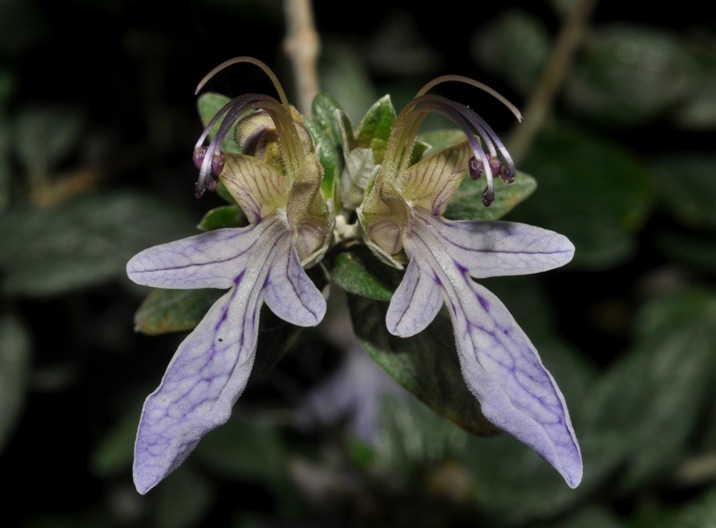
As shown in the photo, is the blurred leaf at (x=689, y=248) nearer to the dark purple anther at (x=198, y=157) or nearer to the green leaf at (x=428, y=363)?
the green leaf at (x=428, y=363)

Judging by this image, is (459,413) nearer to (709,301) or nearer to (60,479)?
(709,301)

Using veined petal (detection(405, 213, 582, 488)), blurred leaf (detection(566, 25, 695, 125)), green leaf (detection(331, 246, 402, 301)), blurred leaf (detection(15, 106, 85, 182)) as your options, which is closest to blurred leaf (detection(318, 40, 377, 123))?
blurred leaf (detection(566, 25, 695, 125))

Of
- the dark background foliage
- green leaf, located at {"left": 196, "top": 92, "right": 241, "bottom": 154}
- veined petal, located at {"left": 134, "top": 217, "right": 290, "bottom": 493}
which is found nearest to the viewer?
veined petal, located at {"left": 134, "top": 217, "right": 290, "bottom": 493}

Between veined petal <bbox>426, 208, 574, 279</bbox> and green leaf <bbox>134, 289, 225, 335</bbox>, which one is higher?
veined petal <bbox>426, 208, 574, 279</bbox>

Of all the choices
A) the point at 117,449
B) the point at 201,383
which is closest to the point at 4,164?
the point at 117,449

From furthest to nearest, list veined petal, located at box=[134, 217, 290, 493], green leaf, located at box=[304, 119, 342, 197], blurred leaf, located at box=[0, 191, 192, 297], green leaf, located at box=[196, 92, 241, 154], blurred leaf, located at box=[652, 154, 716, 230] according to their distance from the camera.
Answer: blurred leaf, located at box=[652, 154, 716, 230] < blurred leaf, located at box=[0, 191, 192, 297] < green leaf, located at box=[196, 92, 241, 154] < green leaf, located at box=[304, 119, 342, 197] < veined petal, located at box=[134, 217, 290, 493]

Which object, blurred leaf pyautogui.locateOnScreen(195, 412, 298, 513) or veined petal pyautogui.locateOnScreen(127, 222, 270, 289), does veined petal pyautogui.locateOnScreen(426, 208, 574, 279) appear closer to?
veined petal pyautogui.locateOnScreen(127, 222, 270, 289)

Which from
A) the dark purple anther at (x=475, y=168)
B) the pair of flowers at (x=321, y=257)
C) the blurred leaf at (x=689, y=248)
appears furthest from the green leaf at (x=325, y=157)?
the blurred leaf at (x=689, y=248)
